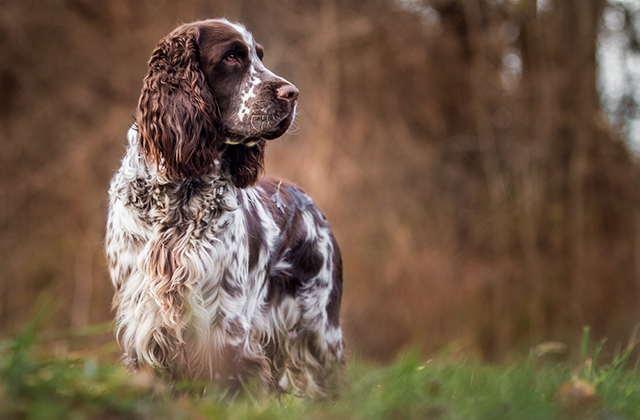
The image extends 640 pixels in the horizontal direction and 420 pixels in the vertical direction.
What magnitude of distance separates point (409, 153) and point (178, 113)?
244 inches

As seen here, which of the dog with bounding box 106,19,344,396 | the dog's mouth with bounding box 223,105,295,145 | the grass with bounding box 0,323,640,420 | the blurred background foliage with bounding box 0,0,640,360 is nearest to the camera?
the grass with bounding box 0,323,640,420

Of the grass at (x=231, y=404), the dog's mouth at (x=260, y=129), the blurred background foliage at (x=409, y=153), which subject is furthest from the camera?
the blurred background foliage at (x=409, y=153)

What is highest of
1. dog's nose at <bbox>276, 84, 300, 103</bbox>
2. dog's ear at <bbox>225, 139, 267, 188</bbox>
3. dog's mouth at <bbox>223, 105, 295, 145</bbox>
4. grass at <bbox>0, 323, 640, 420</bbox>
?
dog's nose at <bbox>276, 84, 300, 103</bbox>

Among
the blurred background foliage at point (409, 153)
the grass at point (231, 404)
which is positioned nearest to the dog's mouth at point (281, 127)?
the grass at point (231, 404)

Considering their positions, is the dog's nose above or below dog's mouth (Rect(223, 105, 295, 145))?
above

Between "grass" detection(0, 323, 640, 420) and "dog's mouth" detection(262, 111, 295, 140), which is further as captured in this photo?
"dog's mouth" detection(262, 111, 295, 140)

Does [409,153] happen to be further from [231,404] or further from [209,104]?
[231,404]

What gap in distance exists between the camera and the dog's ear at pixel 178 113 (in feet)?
7.89

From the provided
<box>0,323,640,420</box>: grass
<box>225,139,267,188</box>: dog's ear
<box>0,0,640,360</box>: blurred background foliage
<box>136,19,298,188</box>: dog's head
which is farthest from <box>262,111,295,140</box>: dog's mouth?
<box>0,0,640,360</box>: blurred background foliage

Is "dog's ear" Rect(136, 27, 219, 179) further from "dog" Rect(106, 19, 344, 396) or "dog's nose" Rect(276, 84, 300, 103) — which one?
"dog's nose" Rect(276, 84, 300, 103)

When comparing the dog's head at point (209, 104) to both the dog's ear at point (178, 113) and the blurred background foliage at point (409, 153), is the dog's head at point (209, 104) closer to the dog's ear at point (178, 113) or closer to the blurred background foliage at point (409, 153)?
the dog's ear at point (178, 113)

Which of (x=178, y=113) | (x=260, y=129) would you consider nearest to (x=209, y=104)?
(x=178, y=113)

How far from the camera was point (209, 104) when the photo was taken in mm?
2521

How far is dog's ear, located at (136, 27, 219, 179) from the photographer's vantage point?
2.40 metres
